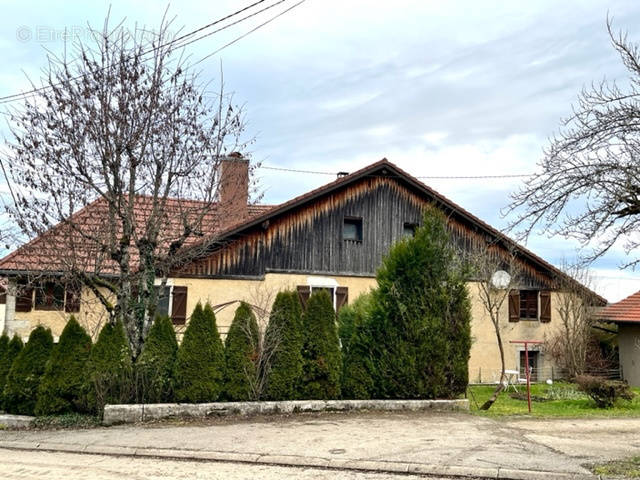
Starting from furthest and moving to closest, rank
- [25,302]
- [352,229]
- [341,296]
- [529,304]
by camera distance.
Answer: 1. [529,304]
2. [352,229]
3. [341,296]
4. [25,302]

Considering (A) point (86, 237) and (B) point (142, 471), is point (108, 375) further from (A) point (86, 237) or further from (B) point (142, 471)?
(B) point (142, 471)

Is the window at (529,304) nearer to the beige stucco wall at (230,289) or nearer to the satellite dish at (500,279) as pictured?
the satellite dish at (500,279)

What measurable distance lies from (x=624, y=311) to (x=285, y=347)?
16.5 m

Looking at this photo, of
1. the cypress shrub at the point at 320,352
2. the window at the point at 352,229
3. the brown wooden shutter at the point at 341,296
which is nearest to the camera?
the cypress shrub at the point at 320,352

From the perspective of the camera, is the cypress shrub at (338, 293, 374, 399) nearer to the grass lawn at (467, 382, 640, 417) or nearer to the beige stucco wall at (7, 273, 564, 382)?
the grass lawn at (467, 382, 640, 417)

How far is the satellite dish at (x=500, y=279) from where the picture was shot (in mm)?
17406

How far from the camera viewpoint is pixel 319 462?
318 inches

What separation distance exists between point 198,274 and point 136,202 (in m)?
6.21

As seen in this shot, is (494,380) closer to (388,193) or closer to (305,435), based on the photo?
(388,193)

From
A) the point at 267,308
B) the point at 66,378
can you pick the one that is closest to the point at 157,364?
the point at 66,378

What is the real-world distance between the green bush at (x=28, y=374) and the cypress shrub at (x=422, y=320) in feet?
21.9

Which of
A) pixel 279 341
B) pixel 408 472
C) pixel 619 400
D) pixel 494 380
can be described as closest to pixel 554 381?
pixel 494 380

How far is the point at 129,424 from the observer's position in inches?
441

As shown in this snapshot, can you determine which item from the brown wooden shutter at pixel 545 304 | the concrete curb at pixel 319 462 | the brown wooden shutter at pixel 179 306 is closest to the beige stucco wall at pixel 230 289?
the brown wooden shutter at pixel 179 306
